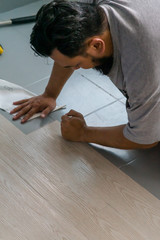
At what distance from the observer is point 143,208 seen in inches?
60.4

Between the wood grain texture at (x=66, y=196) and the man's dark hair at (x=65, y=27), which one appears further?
the wood grain texture at (x=66, y=196)

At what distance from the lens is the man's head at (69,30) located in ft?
4.04

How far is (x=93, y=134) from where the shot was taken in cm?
172

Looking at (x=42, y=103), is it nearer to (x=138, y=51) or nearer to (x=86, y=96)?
(x=86, y=96)

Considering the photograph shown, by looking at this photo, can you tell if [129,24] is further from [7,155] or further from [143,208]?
[7,155]

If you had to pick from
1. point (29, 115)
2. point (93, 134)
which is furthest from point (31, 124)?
point (93, 134)

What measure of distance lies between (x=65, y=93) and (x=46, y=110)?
213 millimetres

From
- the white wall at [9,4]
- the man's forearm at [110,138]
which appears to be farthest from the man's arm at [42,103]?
the white wall at [9,4]

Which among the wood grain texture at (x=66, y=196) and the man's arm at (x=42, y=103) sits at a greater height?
the man's arm at (x=42, y=103)

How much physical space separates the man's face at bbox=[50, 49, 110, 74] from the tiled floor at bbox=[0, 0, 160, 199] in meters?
0.52

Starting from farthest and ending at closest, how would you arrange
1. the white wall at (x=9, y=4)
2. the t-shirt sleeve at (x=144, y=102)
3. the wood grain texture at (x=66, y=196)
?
the white wall at (x=9, y=4), the wood grain texture at (x=66, y=196), the t-shirt sleeve at (x=144, y=102)

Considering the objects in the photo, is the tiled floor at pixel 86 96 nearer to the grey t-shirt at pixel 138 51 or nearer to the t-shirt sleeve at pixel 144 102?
the t-shirt sleeve at pixel 144 102

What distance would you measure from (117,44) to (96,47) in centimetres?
9

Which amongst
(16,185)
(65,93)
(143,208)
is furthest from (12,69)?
(143,208)
